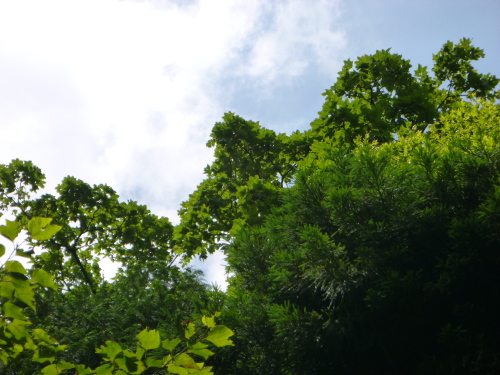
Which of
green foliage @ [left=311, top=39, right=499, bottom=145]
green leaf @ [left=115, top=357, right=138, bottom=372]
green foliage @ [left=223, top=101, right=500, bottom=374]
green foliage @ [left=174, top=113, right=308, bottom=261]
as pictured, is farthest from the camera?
green foliage @ [left=174, top=113, right=308, bottom=261]

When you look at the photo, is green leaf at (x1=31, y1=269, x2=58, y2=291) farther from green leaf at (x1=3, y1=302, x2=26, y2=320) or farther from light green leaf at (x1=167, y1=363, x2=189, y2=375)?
light green leaf at (x1=167, y1=363, x2=189, y2=375)

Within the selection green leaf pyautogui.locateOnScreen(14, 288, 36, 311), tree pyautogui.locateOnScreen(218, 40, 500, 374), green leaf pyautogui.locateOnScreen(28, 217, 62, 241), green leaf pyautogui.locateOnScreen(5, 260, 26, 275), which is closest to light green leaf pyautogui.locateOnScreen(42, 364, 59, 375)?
green leaf pyautogui.locateOnScreen(14, 288, 36, 311)

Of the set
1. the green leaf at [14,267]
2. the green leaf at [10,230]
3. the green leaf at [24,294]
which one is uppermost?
the green leaf at [10,230]

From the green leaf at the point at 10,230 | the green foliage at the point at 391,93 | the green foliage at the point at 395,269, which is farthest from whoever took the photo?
the green foliage at the point at 391,93

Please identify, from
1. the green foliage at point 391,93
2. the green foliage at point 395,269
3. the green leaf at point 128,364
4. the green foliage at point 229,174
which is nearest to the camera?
the green leaf at point 128,364

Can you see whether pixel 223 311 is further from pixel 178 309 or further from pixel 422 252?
pixel 422 252

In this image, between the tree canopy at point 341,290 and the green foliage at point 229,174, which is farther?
the green foliage at point 229,174

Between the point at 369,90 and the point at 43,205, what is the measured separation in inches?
561

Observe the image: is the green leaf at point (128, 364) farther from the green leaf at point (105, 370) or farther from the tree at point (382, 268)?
the tree at point (382, 268)

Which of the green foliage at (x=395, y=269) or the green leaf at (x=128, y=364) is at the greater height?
the green foliage at (x=395, y=269)

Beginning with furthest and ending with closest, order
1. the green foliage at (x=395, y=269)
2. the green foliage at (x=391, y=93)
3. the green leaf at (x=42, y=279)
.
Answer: the green foliage at (x=391, y=93) < the green foliage at (x=395, y=269) < the green leaf at (x=42, y=279)

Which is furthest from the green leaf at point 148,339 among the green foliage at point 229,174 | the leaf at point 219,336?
the green foliage at point 229,174

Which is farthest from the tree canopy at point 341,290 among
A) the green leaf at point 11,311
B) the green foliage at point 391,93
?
the green foliage at point 391,93

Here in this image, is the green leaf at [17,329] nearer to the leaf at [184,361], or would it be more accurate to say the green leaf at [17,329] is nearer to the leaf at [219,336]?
the leaf at [184,361]
